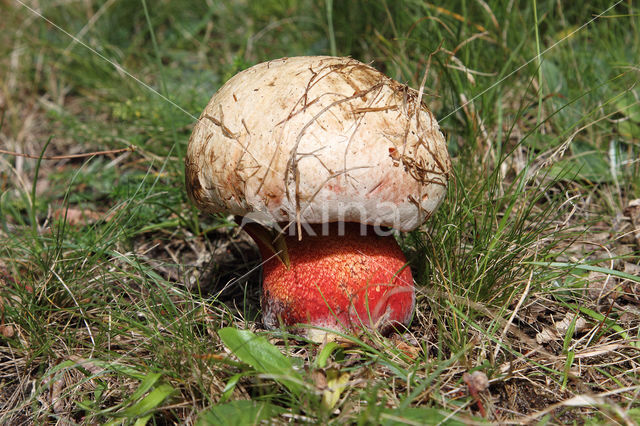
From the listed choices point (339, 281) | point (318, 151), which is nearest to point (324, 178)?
point (318, 151)

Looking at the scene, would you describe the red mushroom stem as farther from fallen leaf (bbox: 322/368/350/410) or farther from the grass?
fallen leaf (bbox: 322/368/350/410)

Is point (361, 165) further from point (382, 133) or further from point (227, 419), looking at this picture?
point (227, 419)

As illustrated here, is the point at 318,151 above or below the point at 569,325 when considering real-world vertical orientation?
above

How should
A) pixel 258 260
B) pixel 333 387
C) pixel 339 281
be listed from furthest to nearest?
pixel 258 260, pixel 339 281, pixel 333 387

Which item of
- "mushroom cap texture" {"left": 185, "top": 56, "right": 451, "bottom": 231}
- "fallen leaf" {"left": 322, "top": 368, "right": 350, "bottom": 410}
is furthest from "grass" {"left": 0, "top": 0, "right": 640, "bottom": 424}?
"mushroom cap texture" {"left": 185, "top": 56, "right": 451, "bottom": 231}

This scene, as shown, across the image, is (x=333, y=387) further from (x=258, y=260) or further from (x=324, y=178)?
(x=258, y=260)

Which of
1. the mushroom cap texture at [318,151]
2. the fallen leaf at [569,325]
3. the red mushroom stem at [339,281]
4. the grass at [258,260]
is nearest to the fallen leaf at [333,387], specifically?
the grass at [258,260]
